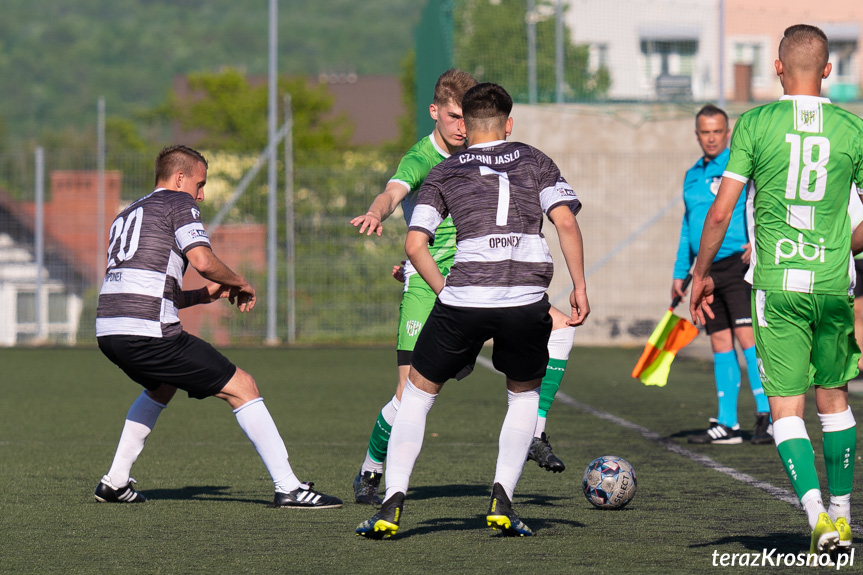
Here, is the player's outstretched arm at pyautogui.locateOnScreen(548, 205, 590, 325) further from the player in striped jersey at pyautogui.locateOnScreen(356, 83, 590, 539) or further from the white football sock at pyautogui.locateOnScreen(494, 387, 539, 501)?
the white football sock at pyautogui.locateOnScreen(494, 387, 539, 501)

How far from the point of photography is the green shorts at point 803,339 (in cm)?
457

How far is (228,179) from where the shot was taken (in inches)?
778

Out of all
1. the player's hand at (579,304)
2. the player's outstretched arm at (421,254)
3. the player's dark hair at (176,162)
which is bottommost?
the player's hand at (579,304)

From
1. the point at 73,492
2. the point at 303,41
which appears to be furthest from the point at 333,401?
the point at 303,41

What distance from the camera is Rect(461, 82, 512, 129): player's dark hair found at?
4.93 m

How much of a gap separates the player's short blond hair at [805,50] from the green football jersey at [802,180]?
127mm

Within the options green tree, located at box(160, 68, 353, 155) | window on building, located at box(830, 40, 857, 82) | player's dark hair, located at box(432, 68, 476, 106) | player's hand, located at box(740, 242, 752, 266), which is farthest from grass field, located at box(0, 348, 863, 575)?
green tree, located at box(160, 68, 353, 155)

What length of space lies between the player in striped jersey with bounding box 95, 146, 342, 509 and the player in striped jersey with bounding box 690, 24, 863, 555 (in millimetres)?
2280

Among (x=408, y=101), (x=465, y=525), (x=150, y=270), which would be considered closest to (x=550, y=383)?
(x=465, y=525)

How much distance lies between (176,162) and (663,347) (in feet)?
12.8

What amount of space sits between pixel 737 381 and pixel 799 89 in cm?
402

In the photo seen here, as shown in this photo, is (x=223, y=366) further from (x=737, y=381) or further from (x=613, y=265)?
(x=613, y=265)

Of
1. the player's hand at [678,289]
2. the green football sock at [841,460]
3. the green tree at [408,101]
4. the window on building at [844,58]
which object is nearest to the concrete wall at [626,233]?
the player's hand at [678,289]

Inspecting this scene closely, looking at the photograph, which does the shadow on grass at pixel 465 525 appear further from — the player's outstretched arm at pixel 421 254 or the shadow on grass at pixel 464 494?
the player's outstretched arm at pixel 421 254
